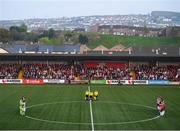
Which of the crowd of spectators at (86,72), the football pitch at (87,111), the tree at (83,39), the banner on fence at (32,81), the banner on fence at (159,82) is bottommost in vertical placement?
the football pitch at (87,111)

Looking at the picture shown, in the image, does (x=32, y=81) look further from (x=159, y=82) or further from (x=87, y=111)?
(x=87, y=111)

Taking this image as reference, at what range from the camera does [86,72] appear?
66.4 meters

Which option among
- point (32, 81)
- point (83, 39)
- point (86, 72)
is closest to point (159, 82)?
point (86, 72)

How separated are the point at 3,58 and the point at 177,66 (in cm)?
2926

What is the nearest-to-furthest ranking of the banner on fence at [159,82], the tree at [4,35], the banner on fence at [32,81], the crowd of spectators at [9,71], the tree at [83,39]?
the banner on fence at [32,81]
the banner on fence at [159,82]
the crowd of spectators at [9,71]
the tree at [4,35]
the tree at [83,39]

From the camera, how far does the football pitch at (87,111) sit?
94.7 ft

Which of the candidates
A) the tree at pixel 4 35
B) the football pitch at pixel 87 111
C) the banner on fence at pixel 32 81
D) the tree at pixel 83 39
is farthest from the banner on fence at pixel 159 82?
the tree at pixel 83 39

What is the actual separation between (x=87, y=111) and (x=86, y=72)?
31594 millimetres

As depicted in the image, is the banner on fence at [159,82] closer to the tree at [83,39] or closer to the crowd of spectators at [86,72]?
the crowd of spectators at [86,72]

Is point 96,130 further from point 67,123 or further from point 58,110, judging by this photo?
point 58,110

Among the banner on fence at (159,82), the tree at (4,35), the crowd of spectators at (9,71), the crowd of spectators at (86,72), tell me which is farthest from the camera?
the tree at (4,35)

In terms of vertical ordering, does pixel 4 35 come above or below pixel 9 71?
above

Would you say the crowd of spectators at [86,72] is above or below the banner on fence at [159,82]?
above

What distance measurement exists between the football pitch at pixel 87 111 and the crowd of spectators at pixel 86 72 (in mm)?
13659
